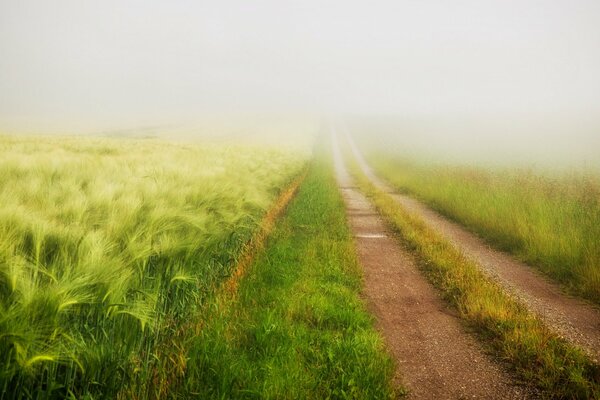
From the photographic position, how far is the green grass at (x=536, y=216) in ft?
17.3

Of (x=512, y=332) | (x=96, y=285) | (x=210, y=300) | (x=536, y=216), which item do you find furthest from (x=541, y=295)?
(x=96, y=285)

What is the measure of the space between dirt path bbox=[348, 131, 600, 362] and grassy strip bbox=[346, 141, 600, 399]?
11.8 inches

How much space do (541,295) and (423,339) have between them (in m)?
2.32

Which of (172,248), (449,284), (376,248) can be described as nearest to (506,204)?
(376,248)

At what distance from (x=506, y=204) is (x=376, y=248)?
4049 millimetres

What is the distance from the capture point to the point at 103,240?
7.29 feet

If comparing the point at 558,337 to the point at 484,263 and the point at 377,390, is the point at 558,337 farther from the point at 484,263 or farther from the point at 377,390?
the point at 484,263

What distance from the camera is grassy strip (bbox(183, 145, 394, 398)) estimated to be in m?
2.60

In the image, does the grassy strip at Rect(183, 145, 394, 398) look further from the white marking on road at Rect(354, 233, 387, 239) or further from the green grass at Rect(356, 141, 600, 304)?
the green grass at Rect(356, 141, 600, 304)

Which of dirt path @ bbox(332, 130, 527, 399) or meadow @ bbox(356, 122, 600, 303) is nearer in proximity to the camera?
dirt path @ bbox(332, 130, 527, 399)

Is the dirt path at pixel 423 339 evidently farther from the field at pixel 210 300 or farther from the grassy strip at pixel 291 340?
the grassy strip at pixel 291 340

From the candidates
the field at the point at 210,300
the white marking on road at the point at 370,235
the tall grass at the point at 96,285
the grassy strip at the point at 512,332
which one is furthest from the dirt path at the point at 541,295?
the tall grass at the point at 96,285

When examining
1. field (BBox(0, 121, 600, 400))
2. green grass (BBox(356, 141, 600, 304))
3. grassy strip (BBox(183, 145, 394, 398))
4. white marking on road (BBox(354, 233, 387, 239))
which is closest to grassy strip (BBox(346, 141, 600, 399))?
field (BBox(0, 121, 600, 400))

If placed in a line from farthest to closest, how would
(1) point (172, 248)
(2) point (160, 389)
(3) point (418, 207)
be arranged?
(3) point (418, 207)
(1) point (172, 248)
(2) point (160, 389)
